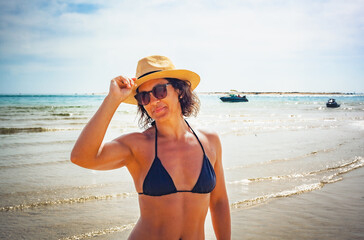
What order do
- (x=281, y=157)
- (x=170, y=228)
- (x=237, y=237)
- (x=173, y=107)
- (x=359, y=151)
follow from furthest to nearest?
(x=359, y=151)
(x=281, y=157)
(x=237, y=237)
(x=173, y=107)
(x=170, y=228)

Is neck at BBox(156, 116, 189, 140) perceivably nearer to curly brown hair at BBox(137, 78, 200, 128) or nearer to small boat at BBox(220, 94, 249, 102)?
curly brown hair at BBox(137, 78, 200, 128)

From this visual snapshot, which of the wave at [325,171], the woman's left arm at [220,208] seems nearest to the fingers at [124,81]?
the woman's left arm at [220,208]

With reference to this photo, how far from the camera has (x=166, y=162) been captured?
2096mm

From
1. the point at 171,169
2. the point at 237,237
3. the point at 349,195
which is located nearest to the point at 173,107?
the point at 171,169

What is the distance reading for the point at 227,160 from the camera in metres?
8.25

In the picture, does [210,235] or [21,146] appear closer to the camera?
[210,235]

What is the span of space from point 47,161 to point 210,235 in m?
5.63

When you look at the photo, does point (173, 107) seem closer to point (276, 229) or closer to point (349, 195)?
point (276, 229)

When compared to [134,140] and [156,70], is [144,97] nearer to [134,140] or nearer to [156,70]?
[156,70]

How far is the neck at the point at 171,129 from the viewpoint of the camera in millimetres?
2254

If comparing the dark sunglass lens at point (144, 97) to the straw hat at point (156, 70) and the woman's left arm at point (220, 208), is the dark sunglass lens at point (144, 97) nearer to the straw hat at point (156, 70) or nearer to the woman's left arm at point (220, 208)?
the straw hat at point (156, 70)

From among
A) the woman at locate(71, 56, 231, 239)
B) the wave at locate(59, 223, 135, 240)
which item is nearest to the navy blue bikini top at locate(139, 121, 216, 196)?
the woman at locate(71, 56, 231, 239)

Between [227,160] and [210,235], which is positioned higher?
[227,160]

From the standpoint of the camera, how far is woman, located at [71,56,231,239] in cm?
200
